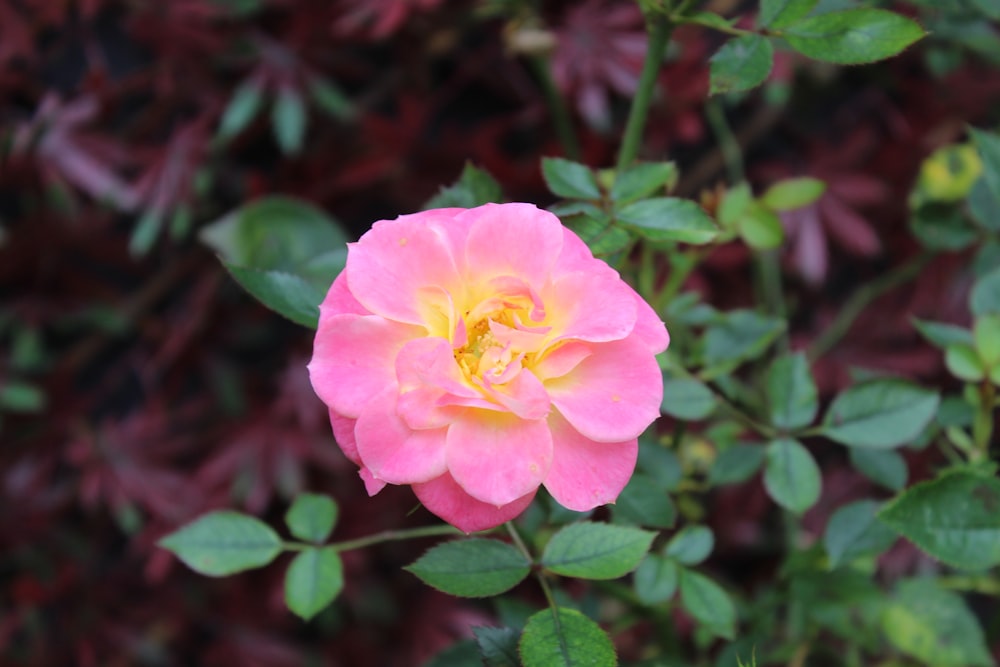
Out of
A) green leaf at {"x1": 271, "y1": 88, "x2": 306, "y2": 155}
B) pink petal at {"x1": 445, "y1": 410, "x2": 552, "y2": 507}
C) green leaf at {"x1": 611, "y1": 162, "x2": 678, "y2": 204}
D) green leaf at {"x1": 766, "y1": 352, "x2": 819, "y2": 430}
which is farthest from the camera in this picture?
A: green leaf at {"x1": 271, "y1": 88, "x2": 306, "y2": 155}

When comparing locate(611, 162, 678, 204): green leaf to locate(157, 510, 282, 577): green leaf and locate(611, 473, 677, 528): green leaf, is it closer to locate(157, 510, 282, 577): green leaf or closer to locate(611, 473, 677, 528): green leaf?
locate(611, 473, 677, 528): green leaf

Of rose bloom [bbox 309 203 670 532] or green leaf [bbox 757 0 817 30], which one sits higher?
green leaf [bbox 757 0 817 30]

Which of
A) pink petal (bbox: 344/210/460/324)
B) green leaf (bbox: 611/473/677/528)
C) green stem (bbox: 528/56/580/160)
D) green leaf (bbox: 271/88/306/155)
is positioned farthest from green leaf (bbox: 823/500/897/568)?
green leaf (bbox: 271/88/306/155)

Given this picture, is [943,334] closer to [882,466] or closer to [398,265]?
[882,466]

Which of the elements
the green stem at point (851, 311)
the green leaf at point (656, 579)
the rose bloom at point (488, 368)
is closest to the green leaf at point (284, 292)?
the rose bloom at point (488, 368)

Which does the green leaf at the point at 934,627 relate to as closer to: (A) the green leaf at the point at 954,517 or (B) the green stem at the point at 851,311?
(A) the green leaf at the point at 954,517

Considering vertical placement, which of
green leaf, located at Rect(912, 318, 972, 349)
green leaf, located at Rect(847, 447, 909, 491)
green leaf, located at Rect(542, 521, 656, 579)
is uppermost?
green leaf, located at Rect(542, 521, 656, 579)

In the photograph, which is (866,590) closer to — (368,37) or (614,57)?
(614,57)
